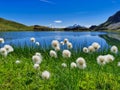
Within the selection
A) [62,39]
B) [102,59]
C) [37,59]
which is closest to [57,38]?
[62,39]

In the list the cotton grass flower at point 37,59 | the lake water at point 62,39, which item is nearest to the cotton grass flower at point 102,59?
the cotton grass flower at point 37,59

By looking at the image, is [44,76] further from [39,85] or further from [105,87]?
[105,87]

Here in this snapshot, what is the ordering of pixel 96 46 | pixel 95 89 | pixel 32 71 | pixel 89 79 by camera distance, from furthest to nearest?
pixel 96 46, pixel 32 71, pixel 89 79, pixel 95 89

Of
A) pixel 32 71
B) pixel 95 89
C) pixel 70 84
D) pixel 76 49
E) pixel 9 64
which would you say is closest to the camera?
pixel 70 84

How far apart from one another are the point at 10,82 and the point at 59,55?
7552mm

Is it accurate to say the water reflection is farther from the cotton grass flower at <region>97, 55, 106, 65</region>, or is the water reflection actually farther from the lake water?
the cotton grass flower at <region>97, 55, 106, 65</region>

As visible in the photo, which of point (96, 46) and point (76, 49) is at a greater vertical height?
point (96, 46)

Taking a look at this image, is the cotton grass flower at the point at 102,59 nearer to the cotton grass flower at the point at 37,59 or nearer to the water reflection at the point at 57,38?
the cotton grass flower at the point at 37,59

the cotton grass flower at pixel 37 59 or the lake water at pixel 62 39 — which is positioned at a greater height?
the cotton grass flower at pixel 37 59

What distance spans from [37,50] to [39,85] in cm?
969

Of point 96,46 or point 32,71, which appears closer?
point 32,71

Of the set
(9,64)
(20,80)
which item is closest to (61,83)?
(20,80)

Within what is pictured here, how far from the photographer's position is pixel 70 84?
7.86 metres

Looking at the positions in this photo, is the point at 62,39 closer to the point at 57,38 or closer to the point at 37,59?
the point at 57,38
